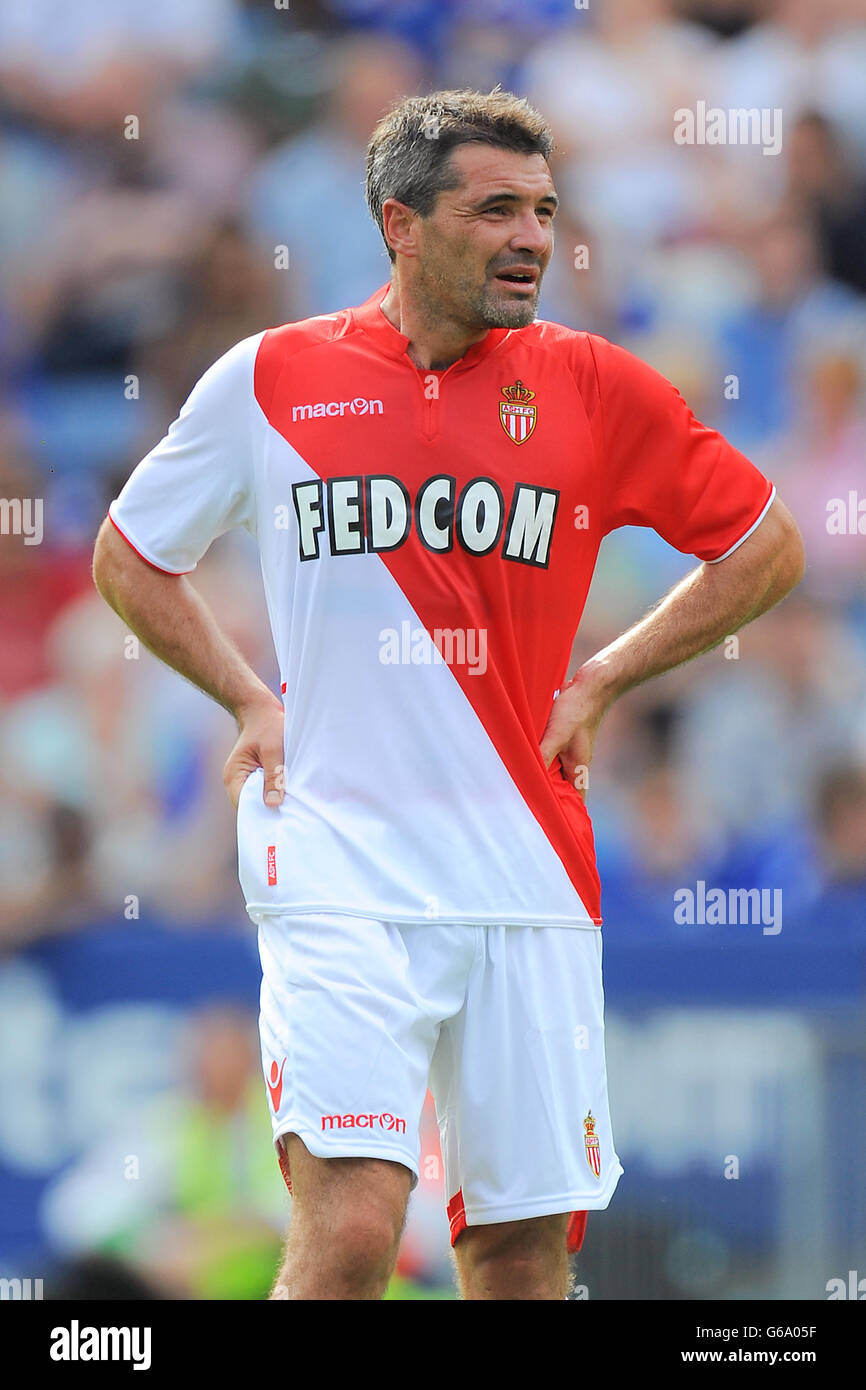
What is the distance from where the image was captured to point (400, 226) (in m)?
3.72

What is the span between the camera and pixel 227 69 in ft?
26.5

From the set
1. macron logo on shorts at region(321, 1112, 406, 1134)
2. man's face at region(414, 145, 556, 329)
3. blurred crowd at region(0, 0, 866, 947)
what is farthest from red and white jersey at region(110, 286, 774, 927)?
blurred crowd at region(0, 0, 866, 947)

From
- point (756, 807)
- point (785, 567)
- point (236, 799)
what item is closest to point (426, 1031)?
point (236, 799)

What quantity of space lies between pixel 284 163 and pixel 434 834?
5208 millimetres

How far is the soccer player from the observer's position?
334cm

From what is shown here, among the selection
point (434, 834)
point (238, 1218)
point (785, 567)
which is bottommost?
point (238, 1218)

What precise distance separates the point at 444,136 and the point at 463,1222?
7.18 ft

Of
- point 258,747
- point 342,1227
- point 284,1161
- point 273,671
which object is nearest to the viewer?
point 342,1227

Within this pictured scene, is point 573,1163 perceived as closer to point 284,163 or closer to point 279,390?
point 279,390

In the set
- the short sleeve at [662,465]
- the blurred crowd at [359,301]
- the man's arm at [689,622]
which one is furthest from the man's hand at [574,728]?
the blurred crowd at [359,301]

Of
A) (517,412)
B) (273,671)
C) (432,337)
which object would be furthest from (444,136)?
(273,671)

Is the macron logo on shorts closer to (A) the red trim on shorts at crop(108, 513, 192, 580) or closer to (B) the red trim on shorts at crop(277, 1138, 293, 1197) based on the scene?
(B) the red trim on shorts at crop(277, 1138, 293, 1197)

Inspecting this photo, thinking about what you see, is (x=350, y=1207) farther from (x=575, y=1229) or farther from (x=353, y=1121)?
(x=575, y=1229)

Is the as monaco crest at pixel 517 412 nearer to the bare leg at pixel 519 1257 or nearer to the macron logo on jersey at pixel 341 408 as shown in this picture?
the macron logo on jersey at pixel 341 408
